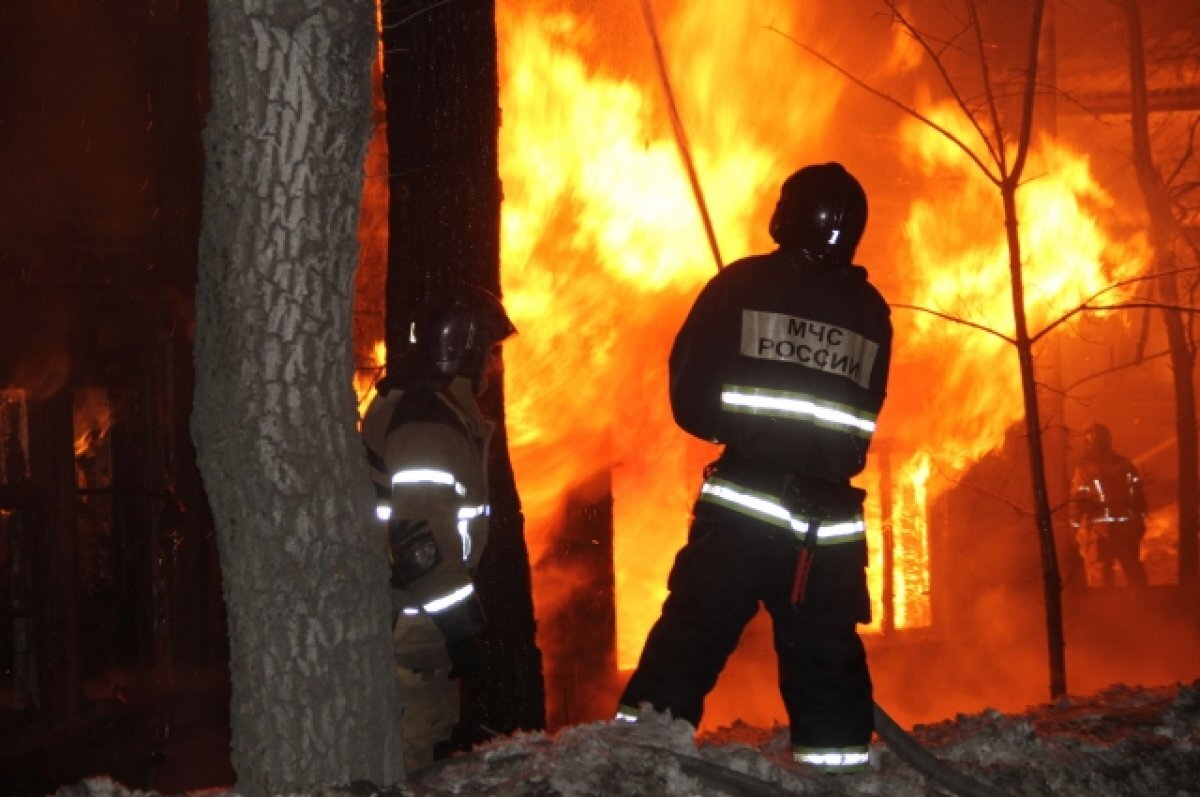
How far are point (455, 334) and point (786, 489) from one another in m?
1.29

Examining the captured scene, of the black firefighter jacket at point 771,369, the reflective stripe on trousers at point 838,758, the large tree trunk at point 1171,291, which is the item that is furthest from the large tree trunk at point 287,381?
the large tree trunk at point 1171,291

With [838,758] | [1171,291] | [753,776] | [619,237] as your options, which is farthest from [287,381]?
[1171,291]

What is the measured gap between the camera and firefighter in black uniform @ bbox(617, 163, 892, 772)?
4285 millimetres

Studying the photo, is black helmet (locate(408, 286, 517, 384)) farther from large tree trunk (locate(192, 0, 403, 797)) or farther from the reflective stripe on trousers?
the reflective stripe on trousers

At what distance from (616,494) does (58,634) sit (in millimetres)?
4515

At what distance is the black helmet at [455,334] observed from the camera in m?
4.50

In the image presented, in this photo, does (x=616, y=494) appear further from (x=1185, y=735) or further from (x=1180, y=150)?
(x=1180, y=150)

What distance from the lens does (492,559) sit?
5.83 meters

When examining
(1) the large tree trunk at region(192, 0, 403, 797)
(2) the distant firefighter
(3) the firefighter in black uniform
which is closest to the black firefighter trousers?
(3) the firefighter in black uniform

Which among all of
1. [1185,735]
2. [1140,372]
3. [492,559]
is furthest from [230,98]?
[1140,372]

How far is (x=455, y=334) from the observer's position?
177 inches

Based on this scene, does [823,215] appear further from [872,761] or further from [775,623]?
[872,761]

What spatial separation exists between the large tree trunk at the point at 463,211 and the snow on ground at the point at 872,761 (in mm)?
1151

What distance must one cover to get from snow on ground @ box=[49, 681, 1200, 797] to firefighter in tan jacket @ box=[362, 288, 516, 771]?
61 centimetres
